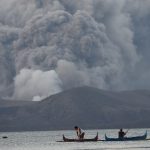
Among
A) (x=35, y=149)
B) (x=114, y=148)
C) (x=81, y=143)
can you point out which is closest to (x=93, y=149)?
(x=114, y=148)

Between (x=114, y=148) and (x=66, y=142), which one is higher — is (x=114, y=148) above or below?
below

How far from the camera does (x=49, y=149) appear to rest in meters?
162

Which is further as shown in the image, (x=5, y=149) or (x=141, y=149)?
(x=5, y=149)

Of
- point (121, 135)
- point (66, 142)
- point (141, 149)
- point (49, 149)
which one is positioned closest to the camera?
point (141, 149)

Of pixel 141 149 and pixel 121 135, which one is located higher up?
pixel 121 135

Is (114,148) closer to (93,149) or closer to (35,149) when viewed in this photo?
(93,149)

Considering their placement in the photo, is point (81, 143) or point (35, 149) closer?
point (35, 149)

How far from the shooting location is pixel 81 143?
186375 millimetres

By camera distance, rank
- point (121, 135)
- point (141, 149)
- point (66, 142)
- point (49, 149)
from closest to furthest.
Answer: point (141, 149)
point (49, 149)
point (121, 135)
point (66, 142)

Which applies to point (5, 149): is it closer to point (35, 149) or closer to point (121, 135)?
point (35, 149)

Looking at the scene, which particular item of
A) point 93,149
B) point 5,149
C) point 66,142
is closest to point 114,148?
point 93,149

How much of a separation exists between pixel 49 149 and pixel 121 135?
24858 mm

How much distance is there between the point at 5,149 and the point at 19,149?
3.50m

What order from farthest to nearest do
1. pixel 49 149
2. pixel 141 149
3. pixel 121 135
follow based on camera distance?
pixel 121 135, pixel 49 149, pixel 141 149
